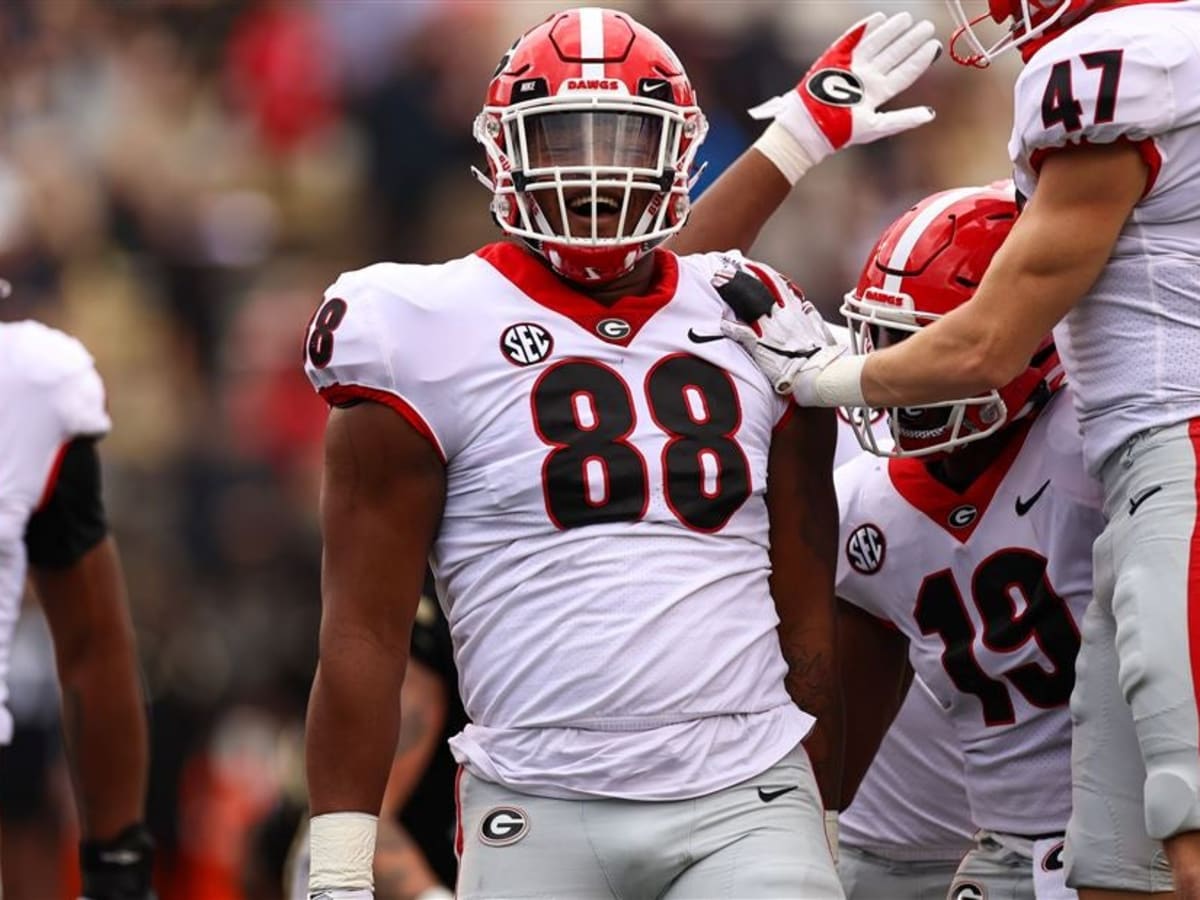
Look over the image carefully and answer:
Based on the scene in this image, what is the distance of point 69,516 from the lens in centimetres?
479

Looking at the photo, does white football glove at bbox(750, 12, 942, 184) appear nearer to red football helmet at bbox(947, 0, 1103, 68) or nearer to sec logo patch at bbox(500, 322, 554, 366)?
red football helmet at bbox(947, 0, 1103, 68)

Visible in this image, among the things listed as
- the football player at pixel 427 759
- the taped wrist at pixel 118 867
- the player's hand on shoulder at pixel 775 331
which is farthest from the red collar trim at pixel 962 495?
the taped wrist at pixel 118 867

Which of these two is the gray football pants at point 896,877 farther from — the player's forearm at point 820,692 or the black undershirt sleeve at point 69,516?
the black undershirt sleeve at point 69,516

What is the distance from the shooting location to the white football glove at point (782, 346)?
149 inches

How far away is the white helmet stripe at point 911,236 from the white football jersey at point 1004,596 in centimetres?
35

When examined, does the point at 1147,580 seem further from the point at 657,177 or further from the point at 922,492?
the point at 657,177

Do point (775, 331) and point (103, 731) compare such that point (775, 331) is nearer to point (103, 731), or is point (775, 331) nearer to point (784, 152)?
point (784, 152)

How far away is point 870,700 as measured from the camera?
4402 mm

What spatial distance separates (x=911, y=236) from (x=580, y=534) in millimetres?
916

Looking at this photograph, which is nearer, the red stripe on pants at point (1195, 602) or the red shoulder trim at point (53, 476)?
the red stripe on pants at point (1195, 602)

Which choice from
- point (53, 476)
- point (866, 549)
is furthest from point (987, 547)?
point (53, 476)

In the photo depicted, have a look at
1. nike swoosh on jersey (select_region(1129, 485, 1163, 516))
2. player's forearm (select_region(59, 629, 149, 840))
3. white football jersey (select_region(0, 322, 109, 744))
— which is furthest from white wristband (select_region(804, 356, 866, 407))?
player's forearm (select_region(59, 629, 149, 840))

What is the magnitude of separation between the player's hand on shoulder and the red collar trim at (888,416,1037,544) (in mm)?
409

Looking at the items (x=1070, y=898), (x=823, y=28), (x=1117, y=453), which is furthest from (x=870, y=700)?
(x=823, y=28)
